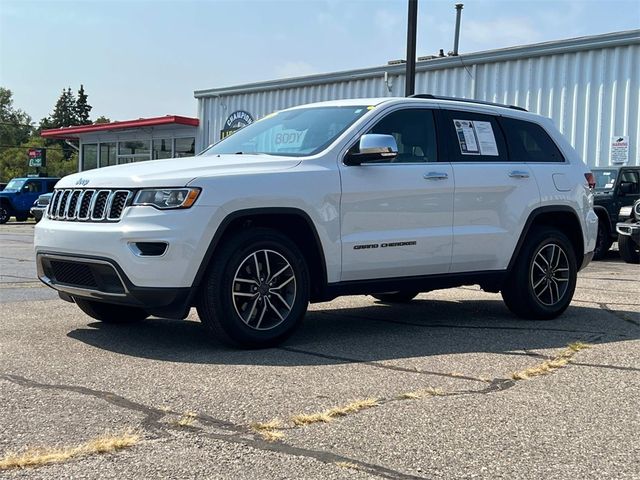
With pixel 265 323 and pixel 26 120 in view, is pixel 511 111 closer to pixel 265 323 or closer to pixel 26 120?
pixel 265 323

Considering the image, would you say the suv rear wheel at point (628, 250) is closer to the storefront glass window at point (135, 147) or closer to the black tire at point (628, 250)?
the black tire at point (628, 250)

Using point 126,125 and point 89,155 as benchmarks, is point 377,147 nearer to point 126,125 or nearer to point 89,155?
point 126,125

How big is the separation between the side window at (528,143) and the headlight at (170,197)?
3.18 m

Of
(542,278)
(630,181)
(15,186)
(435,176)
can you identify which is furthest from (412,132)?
(15,186)

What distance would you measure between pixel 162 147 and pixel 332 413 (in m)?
30.9

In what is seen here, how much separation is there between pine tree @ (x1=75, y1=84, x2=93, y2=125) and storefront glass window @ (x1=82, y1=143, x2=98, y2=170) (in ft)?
318

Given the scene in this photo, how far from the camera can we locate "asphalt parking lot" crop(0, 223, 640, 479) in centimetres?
329

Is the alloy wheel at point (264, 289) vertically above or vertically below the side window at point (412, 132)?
below

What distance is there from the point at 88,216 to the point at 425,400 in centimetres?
267

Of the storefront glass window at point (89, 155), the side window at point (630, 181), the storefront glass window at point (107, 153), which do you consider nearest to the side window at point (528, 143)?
the side window at point (630, 181)

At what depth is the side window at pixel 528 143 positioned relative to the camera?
23.4 feet

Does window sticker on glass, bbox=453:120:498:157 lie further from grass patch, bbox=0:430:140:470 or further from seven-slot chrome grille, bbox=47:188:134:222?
grass patch, bbox=0:430:140:470

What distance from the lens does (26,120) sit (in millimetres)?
132625

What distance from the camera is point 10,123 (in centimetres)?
11662
